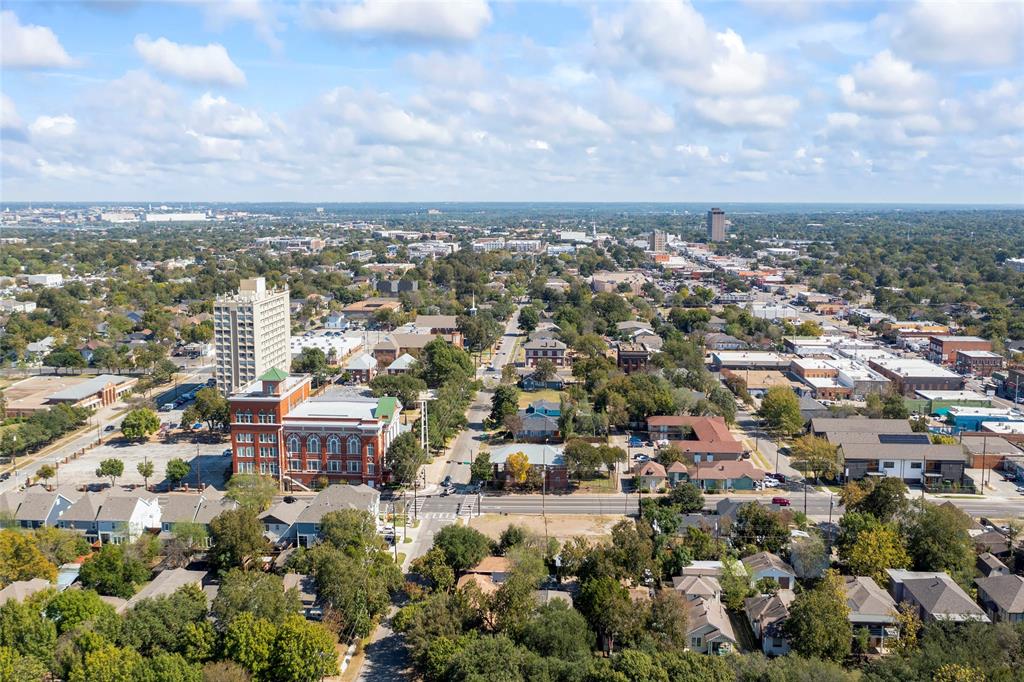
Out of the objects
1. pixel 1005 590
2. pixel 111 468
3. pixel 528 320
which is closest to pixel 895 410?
pixel 1005 590

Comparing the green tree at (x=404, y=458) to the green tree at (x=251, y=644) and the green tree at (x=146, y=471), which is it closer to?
the green tree at (x=146, y=471)

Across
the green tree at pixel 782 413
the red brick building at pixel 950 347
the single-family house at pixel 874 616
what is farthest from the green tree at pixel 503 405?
the red brick building at pixel 950 347

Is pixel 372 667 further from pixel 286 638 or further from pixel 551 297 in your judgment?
pixel 551 297

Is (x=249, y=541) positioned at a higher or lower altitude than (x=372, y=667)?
higher

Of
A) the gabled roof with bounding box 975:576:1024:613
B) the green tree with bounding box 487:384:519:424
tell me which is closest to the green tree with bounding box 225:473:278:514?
the green tree with bounding box 487:384:519:424

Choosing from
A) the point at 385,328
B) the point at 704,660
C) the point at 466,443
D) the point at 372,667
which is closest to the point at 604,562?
the point at 704,660

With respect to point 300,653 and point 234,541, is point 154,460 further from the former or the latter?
point 300,653
